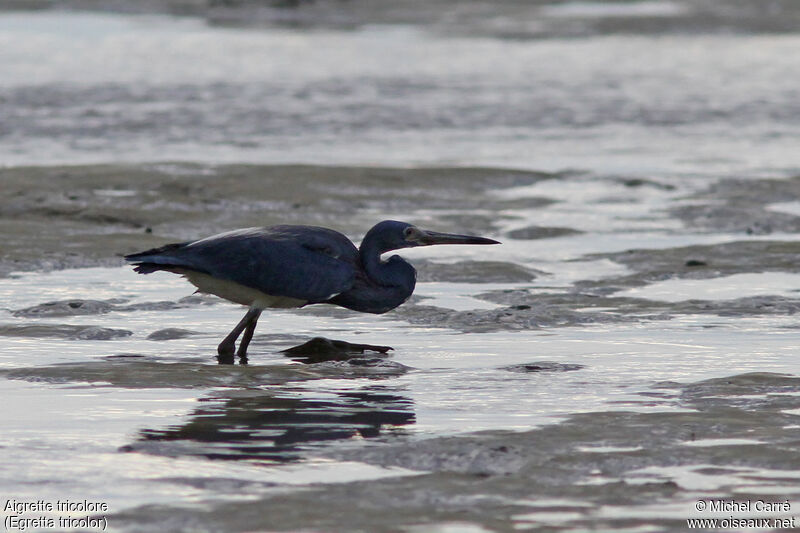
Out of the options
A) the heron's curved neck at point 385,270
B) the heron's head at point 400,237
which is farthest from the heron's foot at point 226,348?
the heron's head at point 400,237

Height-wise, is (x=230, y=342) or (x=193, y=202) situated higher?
(x=193, y=202)

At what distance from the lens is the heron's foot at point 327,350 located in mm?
8945

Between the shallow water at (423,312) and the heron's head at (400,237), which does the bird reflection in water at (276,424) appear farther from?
the heron's head at (400,237)

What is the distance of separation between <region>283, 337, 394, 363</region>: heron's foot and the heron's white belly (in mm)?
256

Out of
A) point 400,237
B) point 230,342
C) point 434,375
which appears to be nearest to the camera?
point 434,375

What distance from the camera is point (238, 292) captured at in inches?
354

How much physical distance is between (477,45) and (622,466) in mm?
29253

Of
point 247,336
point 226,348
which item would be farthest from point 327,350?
point 226,348

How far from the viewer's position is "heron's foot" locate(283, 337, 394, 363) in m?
8.95

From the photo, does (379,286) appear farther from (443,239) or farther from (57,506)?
(57,506)

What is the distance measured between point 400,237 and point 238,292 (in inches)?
42.9

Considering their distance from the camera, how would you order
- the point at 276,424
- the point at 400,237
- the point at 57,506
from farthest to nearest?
1. the point at 400,237
2. the point at 276,424
3. the point at 57,506

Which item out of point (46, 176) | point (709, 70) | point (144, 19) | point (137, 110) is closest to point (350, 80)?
point (137, 110)

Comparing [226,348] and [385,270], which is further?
[385,270]
